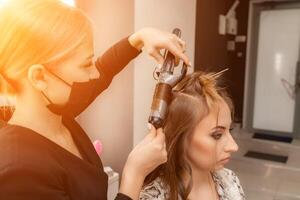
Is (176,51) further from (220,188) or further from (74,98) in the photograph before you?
(220,188)

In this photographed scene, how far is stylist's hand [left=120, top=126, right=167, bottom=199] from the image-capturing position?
2.35ft

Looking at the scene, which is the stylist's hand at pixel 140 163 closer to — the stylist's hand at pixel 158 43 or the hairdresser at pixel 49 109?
the hairdresser at pixel 49 109

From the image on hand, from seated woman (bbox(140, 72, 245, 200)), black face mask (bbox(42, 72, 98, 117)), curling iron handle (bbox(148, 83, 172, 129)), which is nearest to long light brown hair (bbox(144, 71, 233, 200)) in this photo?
seated woman (bbox(140, 72, 245, 200))

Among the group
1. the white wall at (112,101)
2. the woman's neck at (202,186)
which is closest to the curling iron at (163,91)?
the woman's neck at (202,186)

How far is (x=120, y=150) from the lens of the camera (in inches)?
72.2

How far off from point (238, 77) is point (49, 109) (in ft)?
15.6

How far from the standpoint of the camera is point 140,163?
0.73 m

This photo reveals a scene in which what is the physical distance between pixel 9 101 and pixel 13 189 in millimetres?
213

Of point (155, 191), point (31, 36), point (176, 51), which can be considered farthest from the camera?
point (155, 191)

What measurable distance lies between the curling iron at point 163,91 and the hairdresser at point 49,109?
33mm

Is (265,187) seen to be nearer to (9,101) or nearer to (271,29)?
(271,29)

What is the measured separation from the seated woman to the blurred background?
1.45 ft

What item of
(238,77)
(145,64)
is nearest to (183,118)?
(145,64)

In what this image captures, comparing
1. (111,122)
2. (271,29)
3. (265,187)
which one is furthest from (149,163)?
(271,29)
